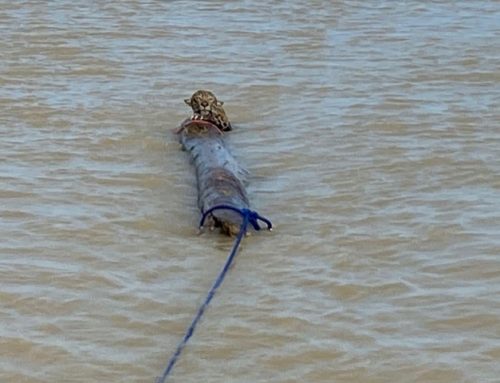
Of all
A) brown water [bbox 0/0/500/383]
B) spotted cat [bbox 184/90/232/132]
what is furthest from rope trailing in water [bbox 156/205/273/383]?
spotted cat [bbox 184/90/232/132]

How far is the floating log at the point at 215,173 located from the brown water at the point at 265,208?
0.40ft

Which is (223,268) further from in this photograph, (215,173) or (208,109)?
(208,109)

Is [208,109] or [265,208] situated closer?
[265,208]

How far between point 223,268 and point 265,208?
3.50 feet

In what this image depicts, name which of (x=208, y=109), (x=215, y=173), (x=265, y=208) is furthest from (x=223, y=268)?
(x=208, y=109)

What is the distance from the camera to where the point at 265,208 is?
7.16 meters

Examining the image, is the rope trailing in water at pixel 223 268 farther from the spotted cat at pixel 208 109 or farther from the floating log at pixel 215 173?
the spotted cat at pixel 208 109

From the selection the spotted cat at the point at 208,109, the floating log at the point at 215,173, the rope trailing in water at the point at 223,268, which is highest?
the spotted cat at the point at 208,109

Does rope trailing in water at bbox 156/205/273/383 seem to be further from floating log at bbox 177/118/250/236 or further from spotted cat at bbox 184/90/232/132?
spotted cat at bbox 184/90/232/132

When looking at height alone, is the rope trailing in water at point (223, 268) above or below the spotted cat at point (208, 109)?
below

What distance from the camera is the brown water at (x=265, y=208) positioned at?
5262 millimetres

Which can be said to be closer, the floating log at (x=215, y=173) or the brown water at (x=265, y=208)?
the brown water at (x=265, y=208)

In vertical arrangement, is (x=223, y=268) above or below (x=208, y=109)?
below

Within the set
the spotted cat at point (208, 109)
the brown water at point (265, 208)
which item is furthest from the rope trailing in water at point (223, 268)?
the spotted cat at point (208, 109)
